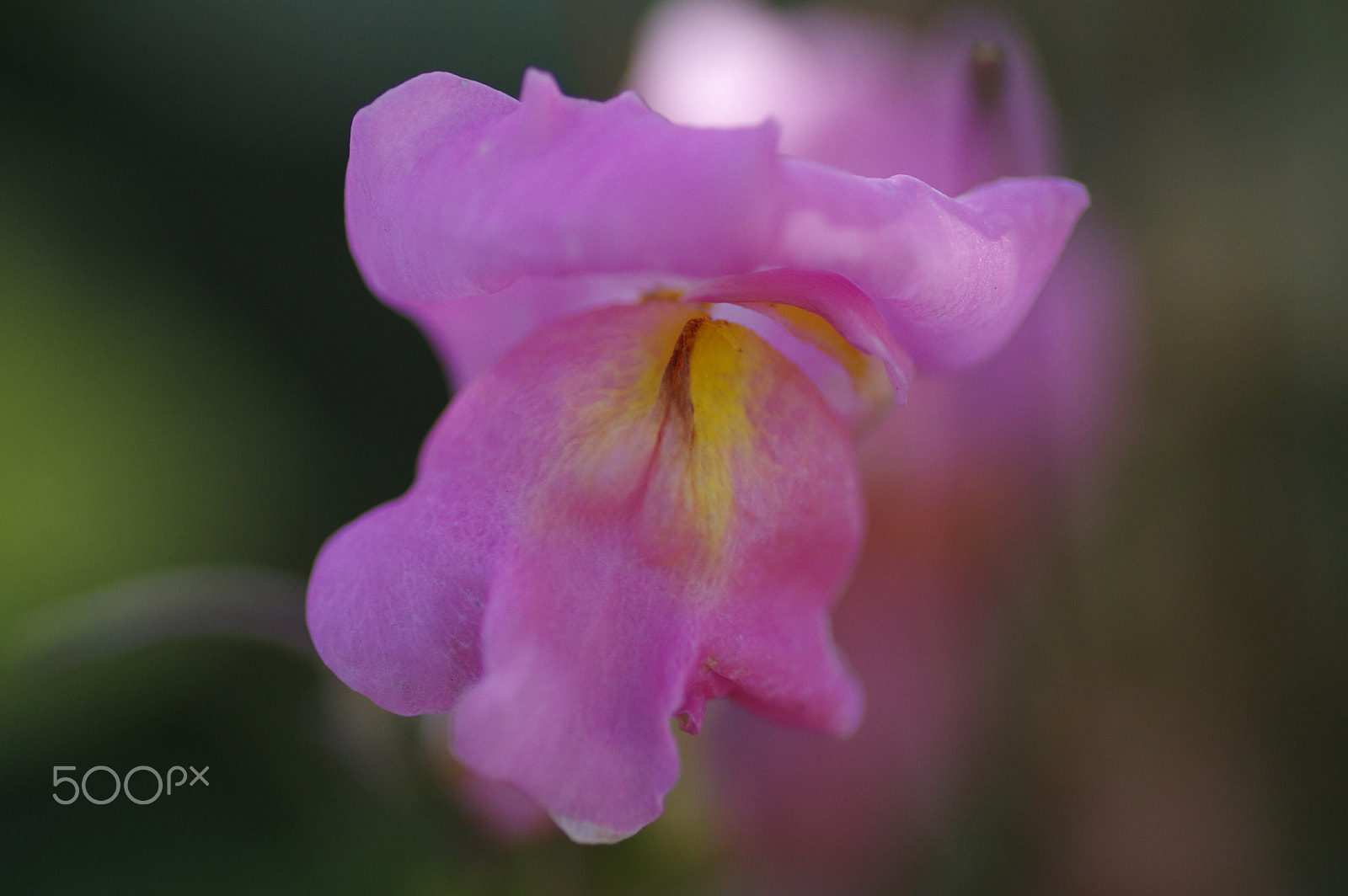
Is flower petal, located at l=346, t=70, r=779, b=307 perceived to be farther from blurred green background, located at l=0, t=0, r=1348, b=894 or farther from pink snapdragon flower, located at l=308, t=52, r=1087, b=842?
blurred green background, located at l=0, t=0, r=1348, b=894

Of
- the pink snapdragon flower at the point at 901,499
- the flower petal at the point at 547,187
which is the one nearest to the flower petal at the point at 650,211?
the flower petal at the point at 547,187

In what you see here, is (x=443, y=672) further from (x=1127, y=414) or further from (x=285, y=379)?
(x=285, y=379)

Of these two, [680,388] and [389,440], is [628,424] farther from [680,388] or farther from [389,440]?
[389,440]

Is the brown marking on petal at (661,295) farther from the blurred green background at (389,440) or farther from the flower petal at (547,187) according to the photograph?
the blurred green background at (389,440)

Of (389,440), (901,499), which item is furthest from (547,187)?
(389,440)

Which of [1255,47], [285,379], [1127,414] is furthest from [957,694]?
[285,379]

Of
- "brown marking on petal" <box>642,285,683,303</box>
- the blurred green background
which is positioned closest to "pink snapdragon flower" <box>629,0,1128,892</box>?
the blurred green background
